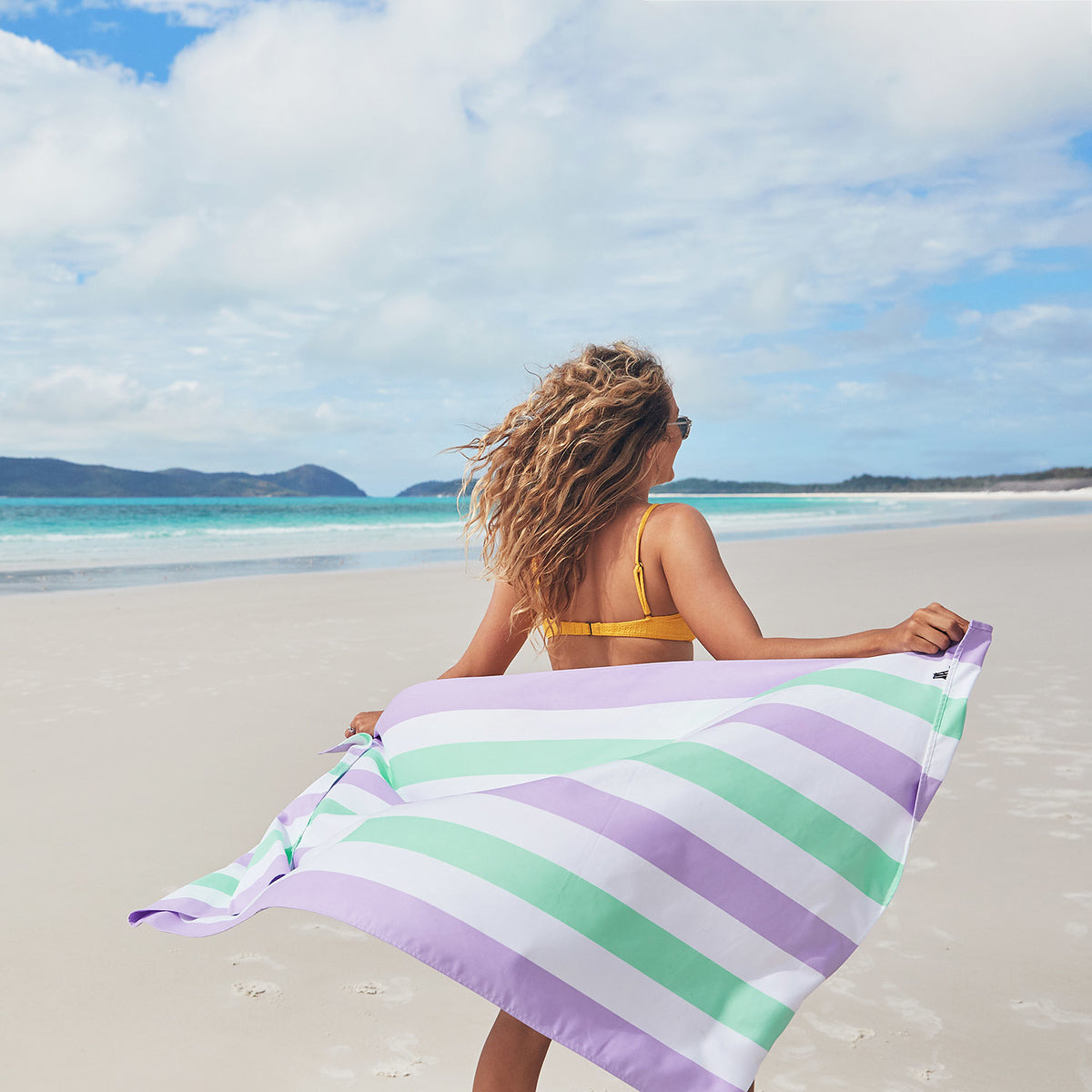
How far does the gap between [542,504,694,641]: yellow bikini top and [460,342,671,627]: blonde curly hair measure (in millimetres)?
84

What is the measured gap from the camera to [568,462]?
223cm

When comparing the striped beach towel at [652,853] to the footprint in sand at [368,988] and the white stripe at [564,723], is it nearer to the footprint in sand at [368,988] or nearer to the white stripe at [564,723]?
the white stripe at [564,723]

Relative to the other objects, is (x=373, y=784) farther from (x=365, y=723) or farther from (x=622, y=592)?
(x=622, y=592)

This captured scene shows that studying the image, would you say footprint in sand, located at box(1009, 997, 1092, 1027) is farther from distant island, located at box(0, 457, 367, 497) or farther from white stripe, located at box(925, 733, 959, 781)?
distant island, located at box(0, 457, 367, 497)

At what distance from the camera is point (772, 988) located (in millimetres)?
1745

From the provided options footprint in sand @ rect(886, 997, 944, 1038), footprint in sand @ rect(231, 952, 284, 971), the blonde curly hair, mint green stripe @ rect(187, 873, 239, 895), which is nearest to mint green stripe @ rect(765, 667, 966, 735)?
the blonde curly hair

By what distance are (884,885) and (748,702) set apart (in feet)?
1.38

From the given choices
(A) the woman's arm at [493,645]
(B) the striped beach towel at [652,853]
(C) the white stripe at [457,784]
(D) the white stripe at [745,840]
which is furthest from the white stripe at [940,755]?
(A) the woman's arm at [493,645]

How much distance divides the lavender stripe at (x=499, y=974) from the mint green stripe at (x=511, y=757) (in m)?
0.48

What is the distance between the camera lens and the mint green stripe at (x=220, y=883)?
1.95m

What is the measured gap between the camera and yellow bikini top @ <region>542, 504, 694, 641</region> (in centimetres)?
223

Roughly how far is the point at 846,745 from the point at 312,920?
7.55 ft

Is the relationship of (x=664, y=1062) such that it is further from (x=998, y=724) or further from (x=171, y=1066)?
(x=998, y=724)

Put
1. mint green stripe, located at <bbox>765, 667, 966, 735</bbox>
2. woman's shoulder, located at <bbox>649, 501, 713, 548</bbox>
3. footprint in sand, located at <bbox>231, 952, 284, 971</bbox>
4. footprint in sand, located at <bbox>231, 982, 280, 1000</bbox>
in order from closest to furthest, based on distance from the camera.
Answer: mint green stripe, located at <bbox>765, 667, 966, 735</bbox>
woman's shoulder, located at <bbox>649, 501, 713, 548</bbox>
footprint in sand, located at <bbox>231, 982, 280, 1000</bbox>
footprint in sand, located at <bbox>231, 952, 284, 971</bbox>
